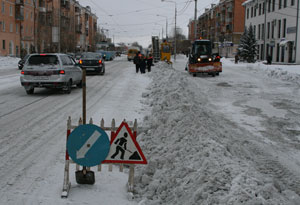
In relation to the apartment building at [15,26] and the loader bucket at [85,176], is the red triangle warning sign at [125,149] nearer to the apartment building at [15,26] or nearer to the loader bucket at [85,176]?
the loader bucket at [85,176]

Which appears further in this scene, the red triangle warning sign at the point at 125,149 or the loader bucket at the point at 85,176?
the loader bucket at the point at 85,176

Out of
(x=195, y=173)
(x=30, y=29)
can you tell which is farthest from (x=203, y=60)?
(x=30, y=29)

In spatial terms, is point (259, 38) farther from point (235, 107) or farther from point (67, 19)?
point (235, 107)

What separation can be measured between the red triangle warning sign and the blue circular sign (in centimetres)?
12

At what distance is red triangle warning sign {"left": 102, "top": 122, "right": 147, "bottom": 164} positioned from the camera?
5375 mm

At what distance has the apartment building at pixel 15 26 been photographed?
59344mm

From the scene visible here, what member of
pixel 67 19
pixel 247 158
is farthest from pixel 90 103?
pixel 67 19

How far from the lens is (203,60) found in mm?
30641

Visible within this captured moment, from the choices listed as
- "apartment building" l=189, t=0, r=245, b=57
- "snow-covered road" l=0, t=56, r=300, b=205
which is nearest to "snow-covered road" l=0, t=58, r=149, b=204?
"snow-covered road" l=0, t=56, r=300, b=205

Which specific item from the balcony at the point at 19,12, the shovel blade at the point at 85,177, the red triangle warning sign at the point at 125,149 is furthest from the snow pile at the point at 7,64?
the red triangle warning sign at the point at 125,149

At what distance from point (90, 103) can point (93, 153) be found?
8.37 m

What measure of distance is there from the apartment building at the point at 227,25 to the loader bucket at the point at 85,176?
6650cm

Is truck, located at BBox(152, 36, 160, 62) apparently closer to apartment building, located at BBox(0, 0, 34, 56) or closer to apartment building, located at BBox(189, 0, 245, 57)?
apartment building, located at BBox(189, 0, 245, 57)

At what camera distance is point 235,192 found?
14.5 feet
